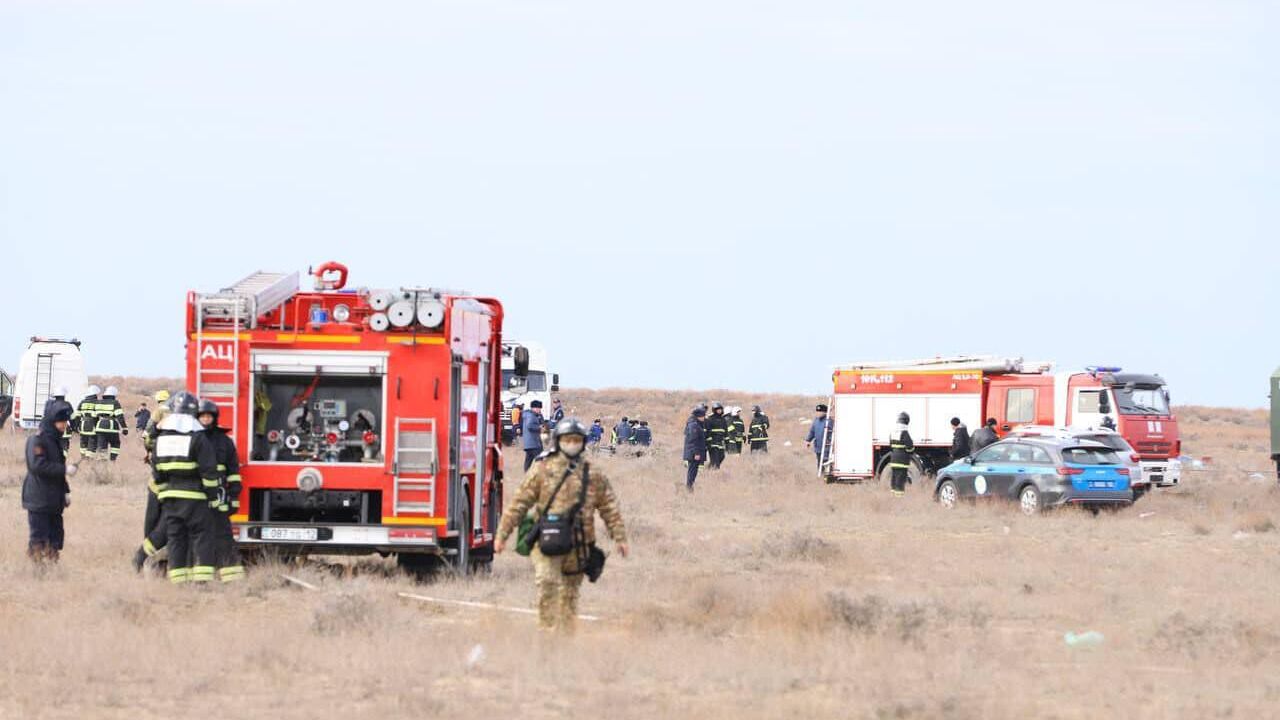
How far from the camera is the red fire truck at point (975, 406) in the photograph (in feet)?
106

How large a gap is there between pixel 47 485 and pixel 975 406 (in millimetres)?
21285

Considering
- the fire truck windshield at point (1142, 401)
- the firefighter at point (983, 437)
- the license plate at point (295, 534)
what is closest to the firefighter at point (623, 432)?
the fire truck windshield at point (1142, 401)

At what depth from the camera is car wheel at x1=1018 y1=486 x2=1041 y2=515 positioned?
86.2ft

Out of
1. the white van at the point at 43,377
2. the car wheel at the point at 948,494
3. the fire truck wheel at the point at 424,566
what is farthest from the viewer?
the white van at the point at 43,377

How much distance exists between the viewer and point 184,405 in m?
15.0

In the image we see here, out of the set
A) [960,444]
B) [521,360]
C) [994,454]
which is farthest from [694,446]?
[521,360]

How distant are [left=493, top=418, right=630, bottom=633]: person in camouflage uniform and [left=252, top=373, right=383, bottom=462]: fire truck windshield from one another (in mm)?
4433

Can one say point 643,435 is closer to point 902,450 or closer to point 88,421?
point 88,421

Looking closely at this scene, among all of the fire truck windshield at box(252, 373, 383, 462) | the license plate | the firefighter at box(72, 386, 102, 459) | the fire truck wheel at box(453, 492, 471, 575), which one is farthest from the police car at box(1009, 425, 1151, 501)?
the firefighter at box(72, 386, 102, 459)

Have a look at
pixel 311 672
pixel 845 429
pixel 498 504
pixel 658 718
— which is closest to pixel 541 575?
pixel 311 672

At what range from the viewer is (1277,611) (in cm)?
1504

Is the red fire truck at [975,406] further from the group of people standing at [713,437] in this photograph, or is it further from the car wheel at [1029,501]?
the car wheel at [1029,501]

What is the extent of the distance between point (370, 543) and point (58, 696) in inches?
225

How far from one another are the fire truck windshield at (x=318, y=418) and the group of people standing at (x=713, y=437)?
13.9 m
